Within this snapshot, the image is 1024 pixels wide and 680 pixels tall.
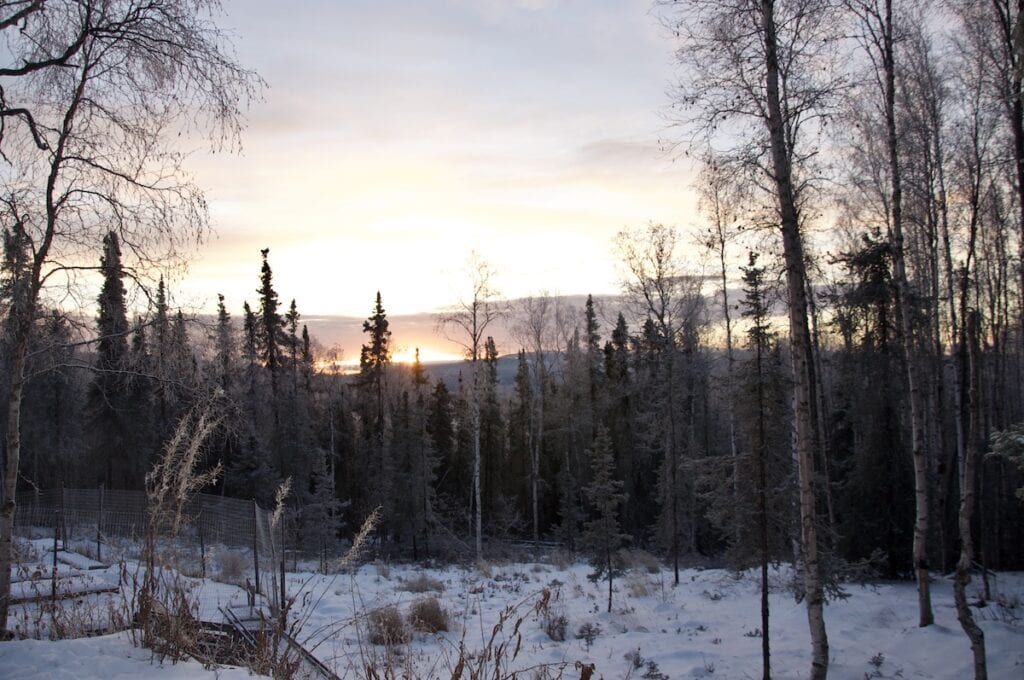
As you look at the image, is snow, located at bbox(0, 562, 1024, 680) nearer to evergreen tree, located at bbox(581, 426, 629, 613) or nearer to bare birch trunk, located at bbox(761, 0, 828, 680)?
evergreen tree, located at bbox(581, 426, 629, 613)

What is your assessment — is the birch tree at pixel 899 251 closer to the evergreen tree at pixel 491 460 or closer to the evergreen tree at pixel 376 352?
the evergreen tree at pixel 491 460

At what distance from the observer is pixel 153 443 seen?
32125 millimetres

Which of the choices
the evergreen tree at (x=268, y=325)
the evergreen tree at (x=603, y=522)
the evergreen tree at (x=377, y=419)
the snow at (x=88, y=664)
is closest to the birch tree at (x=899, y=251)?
the evergreen tree at (x=603, y=522)

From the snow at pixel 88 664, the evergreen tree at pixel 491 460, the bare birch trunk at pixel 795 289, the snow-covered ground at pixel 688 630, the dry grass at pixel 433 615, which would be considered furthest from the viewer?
the evergreen tree at pixel 491 460

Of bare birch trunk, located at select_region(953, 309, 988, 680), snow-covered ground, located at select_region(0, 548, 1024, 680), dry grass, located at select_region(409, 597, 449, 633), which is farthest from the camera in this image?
dry grass, located at select_region(409, 597, 449, 633)

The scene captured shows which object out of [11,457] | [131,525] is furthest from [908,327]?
[131,525]

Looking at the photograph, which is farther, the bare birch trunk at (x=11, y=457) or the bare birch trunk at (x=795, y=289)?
the bare birch trunk at (x=795, y=289)

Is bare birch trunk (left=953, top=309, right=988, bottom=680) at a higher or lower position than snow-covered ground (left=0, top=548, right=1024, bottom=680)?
higher

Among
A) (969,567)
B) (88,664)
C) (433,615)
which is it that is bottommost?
(433,615)

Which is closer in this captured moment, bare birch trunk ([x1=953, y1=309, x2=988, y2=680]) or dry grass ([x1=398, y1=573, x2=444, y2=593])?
bare birch trunk ([x1=953, y1=309, x2=988, y2=680])

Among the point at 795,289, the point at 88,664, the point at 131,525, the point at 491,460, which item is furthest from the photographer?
the point at 491,460

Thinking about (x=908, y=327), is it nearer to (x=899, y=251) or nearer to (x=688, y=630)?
(x=899, y=251)

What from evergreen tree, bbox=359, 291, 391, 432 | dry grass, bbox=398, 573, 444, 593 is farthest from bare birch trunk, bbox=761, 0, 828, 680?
evergreen tree, bbox=359, 291, 391, 432

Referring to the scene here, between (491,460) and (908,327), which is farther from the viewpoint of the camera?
(491,460)
